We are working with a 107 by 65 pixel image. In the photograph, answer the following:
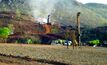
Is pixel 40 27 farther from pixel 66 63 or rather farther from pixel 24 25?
pixel 66 63

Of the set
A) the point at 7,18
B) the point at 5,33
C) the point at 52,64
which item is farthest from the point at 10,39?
the point at 52,64

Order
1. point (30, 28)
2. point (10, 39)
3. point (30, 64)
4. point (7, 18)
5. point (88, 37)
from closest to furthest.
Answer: point (30, 64) < point (10, 39) < point (88, 37) < point (30, 28) < point (7, 18)

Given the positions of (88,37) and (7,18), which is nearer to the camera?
(88,37)

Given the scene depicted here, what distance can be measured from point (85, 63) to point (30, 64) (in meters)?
5.11

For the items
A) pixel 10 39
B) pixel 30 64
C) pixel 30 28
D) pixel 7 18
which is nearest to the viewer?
pixel 30 64

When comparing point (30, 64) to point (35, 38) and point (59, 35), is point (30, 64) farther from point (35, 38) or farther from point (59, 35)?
point (59, 35)

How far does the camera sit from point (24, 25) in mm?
139750

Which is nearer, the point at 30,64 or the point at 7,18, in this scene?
the point at 30,64

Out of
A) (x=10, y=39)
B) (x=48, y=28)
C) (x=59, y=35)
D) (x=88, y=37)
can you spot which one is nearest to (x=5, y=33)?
(x=10, y=39)

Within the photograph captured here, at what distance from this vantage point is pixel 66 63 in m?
32.3

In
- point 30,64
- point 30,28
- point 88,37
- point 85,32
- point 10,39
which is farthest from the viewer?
point 30,28

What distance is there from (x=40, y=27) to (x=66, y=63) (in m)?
106

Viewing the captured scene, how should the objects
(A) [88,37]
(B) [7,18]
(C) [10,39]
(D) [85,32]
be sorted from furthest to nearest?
(B) [7,18] → (D) [85,32] → (A) [88,37] → (C) [10,39]

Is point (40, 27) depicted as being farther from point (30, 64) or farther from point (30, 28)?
point (30, 64)
